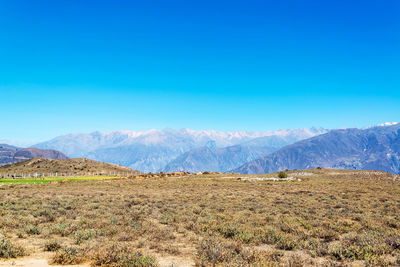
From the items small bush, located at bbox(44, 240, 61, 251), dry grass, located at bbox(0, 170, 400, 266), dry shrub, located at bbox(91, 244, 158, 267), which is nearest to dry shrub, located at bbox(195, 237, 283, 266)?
dry grass, located at bbox(0, 170, 400, 266)

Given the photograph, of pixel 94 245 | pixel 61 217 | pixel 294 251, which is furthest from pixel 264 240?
pixel 61 217

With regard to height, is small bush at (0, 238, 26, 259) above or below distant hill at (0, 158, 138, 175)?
above

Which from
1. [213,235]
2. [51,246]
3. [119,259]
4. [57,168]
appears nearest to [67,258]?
[119,259]

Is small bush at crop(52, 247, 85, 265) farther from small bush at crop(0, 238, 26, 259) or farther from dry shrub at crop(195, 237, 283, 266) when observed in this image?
dry shrub at crop(195, 237, 283, 266)

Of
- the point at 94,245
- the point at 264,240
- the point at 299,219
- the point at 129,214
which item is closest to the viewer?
the point at 94,245

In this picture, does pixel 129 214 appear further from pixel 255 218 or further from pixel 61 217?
pixel 255 218

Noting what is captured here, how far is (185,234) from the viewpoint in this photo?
12406mm

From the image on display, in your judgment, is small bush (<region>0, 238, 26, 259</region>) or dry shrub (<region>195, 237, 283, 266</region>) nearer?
dry shrub (<region>195, 237, 283, 266</region>)

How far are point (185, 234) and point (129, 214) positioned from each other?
5.56 metres

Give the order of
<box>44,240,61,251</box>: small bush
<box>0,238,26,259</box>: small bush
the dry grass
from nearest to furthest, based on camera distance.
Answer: <box>0,238,26,259</box>: small bush, the dry grass, <box>44,240,61,251</box>: small bush

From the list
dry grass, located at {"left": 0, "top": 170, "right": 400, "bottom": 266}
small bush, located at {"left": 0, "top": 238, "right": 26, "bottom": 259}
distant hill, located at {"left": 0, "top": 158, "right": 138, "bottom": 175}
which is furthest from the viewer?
distant hill, located at {"left": 0, "top": 158, "right": 138, "bottom": 175}

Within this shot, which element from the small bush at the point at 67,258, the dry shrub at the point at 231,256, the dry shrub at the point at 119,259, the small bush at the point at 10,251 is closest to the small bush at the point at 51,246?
the small bush at the point at 10,251

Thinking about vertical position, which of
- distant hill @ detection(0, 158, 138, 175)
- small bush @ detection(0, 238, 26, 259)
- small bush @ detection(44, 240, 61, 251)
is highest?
small bush @ detection(0, 238, 26, 259)

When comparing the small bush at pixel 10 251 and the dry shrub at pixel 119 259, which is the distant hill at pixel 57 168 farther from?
the dry shrub at pixel 119 259
